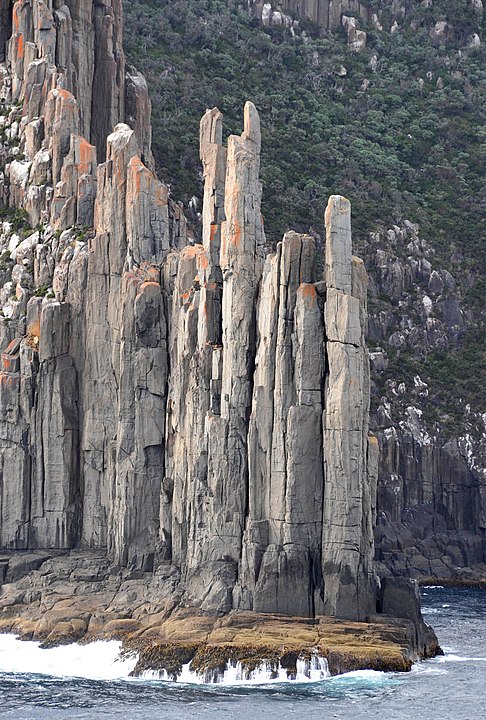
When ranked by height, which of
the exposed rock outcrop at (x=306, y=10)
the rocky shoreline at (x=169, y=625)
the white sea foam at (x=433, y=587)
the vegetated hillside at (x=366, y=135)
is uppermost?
the exposed rock outcrop at (x=306, y=10)

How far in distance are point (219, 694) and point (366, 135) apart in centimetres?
11240

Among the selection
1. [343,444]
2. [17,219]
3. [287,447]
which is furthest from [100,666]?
[17,219]

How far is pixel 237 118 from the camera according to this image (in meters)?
176

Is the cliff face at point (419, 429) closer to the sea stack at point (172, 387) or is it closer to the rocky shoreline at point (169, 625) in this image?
the sea stack at point (172, 387)

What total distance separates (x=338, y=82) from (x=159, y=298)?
96103 millimetres

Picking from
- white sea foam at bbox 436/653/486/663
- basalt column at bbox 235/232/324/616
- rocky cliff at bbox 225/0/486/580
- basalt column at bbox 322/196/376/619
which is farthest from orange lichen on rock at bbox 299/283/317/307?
rocky cliff at bbox 225/0/486/580

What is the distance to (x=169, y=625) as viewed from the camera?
296ft

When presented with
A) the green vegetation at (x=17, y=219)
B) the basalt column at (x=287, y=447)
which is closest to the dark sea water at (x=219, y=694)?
the basalt column at (x=287, y=447)

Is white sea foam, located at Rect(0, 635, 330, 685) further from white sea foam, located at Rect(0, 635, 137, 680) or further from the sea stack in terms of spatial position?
the sea stack

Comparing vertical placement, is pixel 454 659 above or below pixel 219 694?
above

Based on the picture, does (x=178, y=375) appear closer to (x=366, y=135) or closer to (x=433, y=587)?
(x=433, y=587)

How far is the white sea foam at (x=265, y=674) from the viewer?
3329 inches

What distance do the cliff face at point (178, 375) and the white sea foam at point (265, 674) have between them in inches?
191

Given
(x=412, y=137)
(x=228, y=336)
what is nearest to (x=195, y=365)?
(x=228, y=336)
